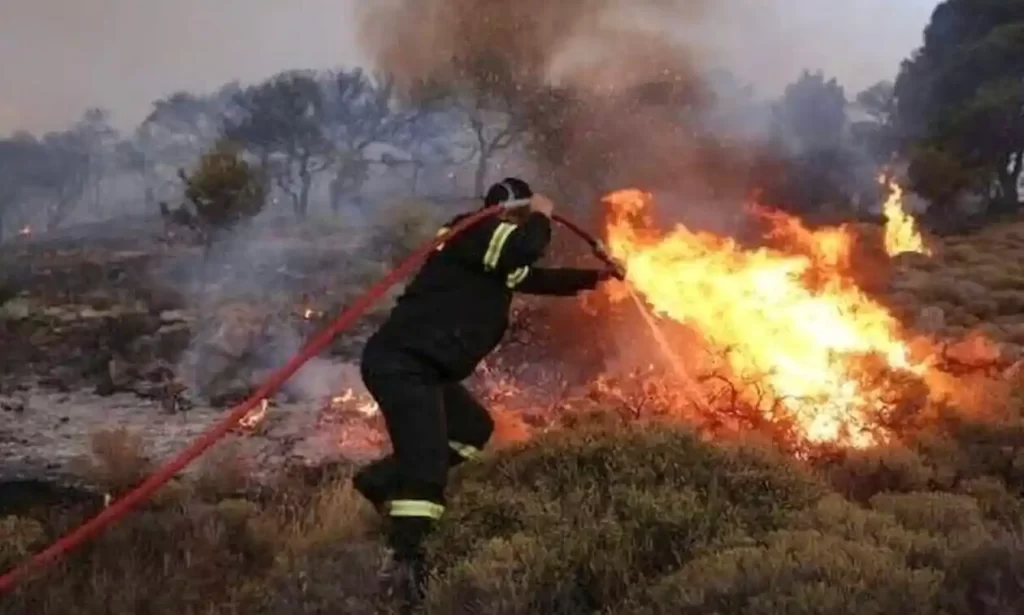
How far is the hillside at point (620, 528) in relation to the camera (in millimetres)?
4566

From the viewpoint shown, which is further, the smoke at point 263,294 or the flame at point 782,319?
the smoke at point 263,294

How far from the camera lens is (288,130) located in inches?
444

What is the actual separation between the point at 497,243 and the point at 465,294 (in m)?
0.29

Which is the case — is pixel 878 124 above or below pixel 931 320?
above

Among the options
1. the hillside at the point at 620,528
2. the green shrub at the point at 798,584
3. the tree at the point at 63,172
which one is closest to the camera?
the green shrub at the point at 798,584

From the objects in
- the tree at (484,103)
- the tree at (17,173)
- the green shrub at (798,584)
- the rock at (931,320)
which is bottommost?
the green shrub at (798,584)

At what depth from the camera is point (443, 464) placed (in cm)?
507

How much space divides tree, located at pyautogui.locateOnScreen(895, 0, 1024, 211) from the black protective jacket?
8844 mm

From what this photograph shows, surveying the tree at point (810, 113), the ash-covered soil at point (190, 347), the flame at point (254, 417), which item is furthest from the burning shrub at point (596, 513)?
the tree at point (810, 113)

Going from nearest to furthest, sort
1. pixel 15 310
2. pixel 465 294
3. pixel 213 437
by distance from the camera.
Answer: pixel 213 437 → pixel 465 294 → pixel 15 310

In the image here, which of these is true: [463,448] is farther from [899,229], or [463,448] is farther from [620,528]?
[899,229]

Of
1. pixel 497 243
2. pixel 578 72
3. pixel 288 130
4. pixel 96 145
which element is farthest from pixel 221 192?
pixel 497 243

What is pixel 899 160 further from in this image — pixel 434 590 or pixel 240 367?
pixel 434 590

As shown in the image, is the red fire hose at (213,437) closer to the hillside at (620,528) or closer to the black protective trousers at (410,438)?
the black protective trousers at (410,438)
